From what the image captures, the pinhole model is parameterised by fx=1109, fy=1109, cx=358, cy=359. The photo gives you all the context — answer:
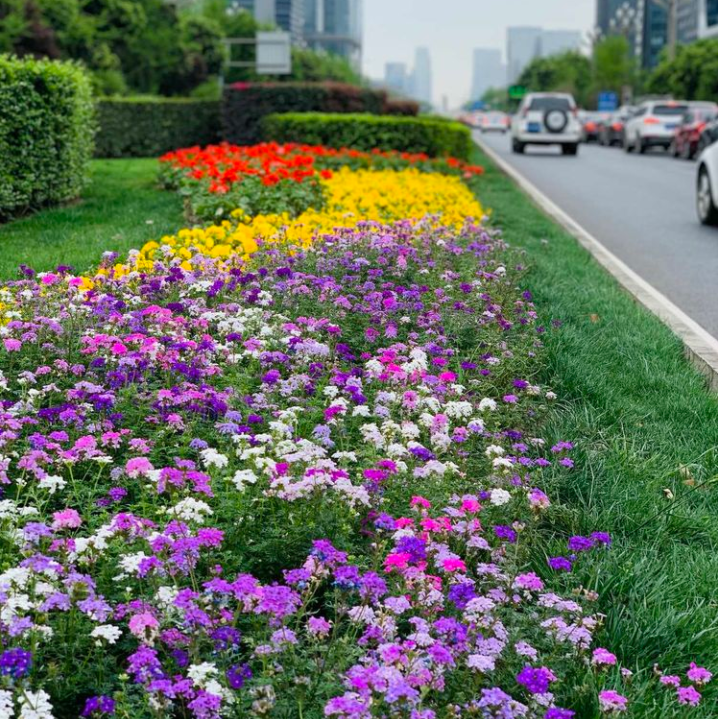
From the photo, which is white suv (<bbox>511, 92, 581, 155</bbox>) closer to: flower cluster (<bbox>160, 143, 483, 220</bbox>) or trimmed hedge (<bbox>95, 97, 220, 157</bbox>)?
trimmed hedge (<bbox>95, 97, 220, 157</bbox>)

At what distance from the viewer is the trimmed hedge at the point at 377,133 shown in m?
21.5

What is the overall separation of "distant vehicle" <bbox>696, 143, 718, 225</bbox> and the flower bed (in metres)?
8.21

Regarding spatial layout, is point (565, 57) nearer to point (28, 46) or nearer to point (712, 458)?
point (28, 46)

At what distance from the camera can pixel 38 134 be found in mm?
11984

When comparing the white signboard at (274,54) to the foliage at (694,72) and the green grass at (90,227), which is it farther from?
the foliage at (694,72)

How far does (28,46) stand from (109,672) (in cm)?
3630

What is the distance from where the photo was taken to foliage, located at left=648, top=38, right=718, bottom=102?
6034 cm

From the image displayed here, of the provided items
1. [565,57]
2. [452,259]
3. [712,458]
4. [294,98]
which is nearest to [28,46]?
[294,98]

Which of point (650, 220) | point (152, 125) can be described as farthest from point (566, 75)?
point (650, 220)

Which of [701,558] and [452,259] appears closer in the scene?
[701,558]

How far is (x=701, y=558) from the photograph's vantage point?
3750 millimetres

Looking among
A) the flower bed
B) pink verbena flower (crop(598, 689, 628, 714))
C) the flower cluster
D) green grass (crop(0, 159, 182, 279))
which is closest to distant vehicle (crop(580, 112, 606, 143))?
green grass (crop(0, 159, 182, 279))

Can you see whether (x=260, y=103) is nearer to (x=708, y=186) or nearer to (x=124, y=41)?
(x=708, y=186)

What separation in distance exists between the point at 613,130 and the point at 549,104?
10.1 meters
